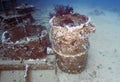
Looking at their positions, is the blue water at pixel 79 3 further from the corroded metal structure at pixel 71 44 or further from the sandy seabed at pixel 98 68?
the corroded metal structure at pixel 71 44

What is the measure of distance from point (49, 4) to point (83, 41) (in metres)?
3.59

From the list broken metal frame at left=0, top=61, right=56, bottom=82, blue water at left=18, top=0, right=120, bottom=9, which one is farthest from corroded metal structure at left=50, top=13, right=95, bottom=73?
blue water at left=18, top=0, right=120, bottom=9

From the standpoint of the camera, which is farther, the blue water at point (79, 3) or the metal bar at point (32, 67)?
the blue water at point (79, 3)

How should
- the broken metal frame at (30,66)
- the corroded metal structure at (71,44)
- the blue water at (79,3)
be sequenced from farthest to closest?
the blue water at (79,3), the broken metal frame at (30,66), the corroded metal structure at (71,44)

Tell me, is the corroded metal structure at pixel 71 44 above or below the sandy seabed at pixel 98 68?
above

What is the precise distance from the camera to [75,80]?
114 inches

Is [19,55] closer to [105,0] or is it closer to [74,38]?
[74,38]

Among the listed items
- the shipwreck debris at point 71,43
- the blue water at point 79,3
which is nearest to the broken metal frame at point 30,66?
the shipwreck debris at point 71,43

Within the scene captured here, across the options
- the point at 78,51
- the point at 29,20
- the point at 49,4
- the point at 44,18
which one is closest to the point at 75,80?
the point at 78,51

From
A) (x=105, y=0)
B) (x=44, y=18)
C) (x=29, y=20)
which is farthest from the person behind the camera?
(x=105, y=0)

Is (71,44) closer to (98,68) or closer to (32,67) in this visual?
(98,68)

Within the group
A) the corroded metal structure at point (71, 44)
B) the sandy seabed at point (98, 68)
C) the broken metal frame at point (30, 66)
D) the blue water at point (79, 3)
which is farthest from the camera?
the blue water at point (79, 3)

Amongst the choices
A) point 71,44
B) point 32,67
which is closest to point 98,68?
point 71,44

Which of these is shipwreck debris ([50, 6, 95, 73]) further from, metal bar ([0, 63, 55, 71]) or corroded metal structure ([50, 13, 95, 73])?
metal bar ([0, 63, 55, 71])
